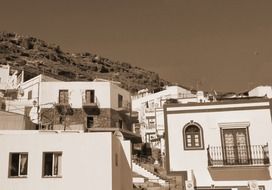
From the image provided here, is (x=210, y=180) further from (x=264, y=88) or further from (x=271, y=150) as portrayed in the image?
(x=264, y=88)

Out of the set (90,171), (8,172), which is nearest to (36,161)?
(8,172)

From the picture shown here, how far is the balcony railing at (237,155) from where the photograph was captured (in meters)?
25.2

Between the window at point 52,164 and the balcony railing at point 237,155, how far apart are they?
9921 millimetres

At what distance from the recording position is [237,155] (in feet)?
84.3

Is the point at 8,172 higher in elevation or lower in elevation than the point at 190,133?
lower

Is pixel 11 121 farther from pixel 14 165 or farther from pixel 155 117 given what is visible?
pixel 155 117

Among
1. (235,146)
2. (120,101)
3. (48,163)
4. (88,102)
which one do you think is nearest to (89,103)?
(88,102)

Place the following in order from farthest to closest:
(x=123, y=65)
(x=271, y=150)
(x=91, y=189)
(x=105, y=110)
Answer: (x=123, y=65) → (x=105, y=110) → (x=271, y=150) → (x=91, y=189)

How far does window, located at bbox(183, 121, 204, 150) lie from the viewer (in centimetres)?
2600

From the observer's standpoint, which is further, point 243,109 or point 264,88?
point 264,88

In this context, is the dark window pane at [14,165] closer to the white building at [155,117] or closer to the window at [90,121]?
the window at [90,121]

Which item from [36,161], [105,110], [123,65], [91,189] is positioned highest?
[123,65]

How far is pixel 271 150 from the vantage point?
82.8ft

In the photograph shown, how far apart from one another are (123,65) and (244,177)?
11398 cm
